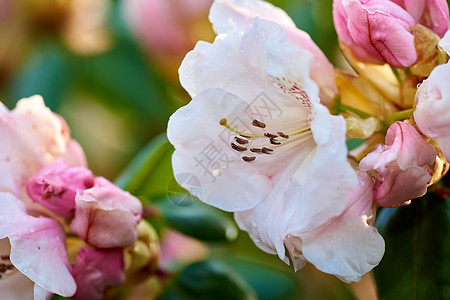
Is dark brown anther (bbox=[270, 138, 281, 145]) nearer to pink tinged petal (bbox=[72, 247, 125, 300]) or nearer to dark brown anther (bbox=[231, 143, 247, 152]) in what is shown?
dark brown anther (bbox=[231, 143, 247, 152])

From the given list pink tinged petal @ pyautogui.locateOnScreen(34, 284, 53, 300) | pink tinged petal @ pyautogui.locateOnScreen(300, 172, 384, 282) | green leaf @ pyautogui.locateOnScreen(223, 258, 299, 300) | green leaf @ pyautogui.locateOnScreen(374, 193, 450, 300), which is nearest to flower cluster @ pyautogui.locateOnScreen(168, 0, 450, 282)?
pink tinged petal @ pyautogui.locateOnScreen(300, 172, 384, 282)

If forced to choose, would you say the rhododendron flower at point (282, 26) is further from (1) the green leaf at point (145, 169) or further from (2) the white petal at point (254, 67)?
(1) the green leaf at point (145, 169)

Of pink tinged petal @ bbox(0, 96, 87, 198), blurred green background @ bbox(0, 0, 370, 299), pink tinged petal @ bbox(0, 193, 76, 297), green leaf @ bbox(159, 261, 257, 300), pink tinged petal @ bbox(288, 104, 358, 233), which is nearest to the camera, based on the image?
pink tinged petal @ bbox(288, 104, 358, 233)

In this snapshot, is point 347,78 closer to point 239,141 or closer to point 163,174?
point 239,141

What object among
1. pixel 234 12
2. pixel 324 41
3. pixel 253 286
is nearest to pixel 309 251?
pixel 234 12

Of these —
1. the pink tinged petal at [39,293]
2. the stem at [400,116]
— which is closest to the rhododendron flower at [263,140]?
the stem at [400,116]

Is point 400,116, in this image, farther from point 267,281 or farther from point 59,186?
point 267,281

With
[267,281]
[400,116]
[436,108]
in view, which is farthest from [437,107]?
[267,281]
